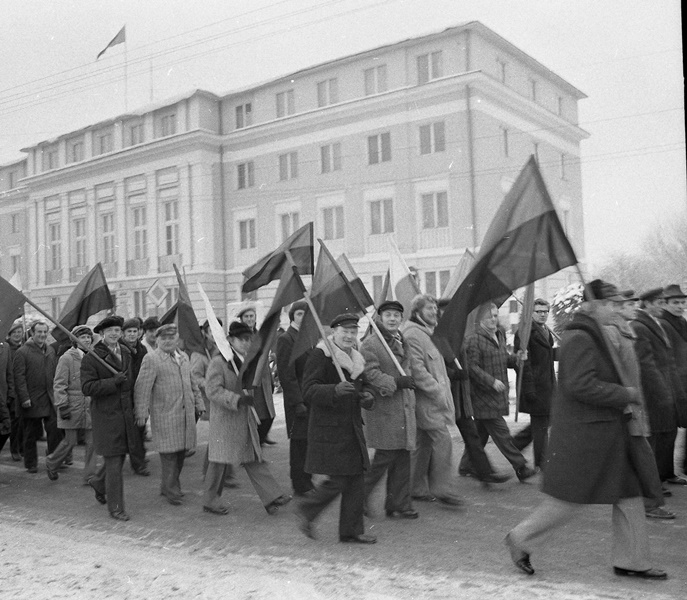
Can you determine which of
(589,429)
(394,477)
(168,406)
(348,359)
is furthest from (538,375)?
(168,406)

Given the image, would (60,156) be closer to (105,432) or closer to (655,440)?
(105,432)

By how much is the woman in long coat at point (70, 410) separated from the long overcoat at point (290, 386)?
179 cm

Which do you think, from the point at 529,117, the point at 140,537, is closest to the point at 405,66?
the point at 529,117

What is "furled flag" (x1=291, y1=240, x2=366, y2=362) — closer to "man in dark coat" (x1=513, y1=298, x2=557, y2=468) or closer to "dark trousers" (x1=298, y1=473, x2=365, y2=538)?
"dark trousers" (x1=298, y1=473, x2=365, y2=538)

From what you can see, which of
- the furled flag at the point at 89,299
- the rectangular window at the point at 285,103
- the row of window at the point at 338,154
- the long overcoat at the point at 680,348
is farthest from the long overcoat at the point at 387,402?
the row of window at the point at 338,154

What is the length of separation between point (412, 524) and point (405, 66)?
446 inches

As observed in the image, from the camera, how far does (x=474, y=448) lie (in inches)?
233

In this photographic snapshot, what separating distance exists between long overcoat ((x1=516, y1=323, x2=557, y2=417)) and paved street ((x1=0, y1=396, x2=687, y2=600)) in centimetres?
65

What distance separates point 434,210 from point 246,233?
13.6 feet

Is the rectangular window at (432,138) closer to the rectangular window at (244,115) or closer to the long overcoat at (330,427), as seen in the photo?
the rectangular window at (244,115)

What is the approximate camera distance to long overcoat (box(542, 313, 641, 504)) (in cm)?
351

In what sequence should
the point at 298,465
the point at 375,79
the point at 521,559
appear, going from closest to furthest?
the point at 521,559
the point at 298,465
the point at 375,79

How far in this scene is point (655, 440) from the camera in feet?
17.9

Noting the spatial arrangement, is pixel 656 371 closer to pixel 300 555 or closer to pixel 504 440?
pixel 504 440
